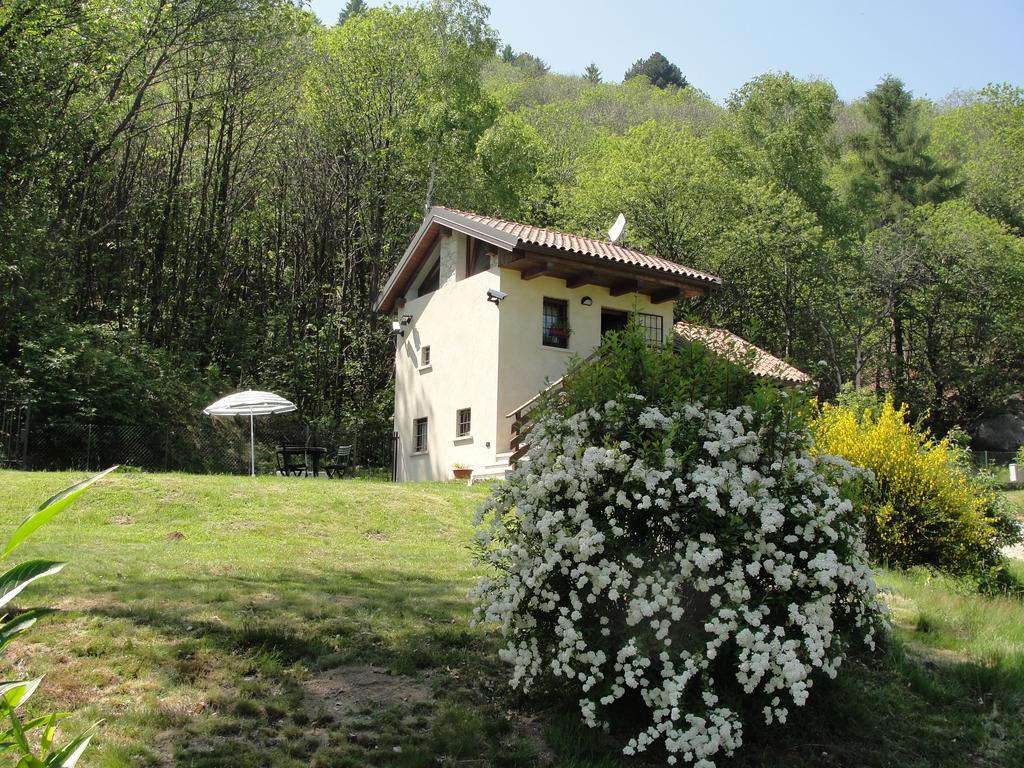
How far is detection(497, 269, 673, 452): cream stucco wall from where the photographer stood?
19359mm

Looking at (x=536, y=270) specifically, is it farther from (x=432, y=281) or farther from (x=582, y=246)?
(x=432, y=281)

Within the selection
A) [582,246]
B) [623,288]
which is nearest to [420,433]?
[623,288]

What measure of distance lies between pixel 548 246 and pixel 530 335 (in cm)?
233

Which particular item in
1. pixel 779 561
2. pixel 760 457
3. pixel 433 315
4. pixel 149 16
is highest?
pixel 149 16

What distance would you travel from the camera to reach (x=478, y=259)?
21156mm

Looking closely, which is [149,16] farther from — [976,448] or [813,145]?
[976,448]

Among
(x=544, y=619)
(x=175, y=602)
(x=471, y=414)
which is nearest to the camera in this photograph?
(x=544, y=619)

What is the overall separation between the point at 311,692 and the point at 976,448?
32.9 m

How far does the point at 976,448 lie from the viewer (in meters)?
32.1

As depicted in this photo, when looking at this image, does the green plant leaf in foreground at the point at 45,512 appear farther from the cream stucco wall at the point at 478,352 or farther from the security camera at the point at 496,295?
the security camera at the point at 496,295

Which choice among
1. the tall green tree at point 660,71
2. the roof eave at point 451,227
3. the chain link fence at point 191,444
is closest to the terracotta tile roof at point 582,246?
the roof eave at point 451,227

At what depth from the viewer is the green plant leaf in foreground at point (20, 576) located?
1688 millimetres

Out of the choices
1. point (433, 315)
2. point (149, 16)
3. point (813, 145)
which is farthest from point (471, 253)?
point (813, 145)

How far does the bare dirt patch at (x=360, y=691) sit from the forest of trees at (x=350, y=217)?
1618 centimetres
